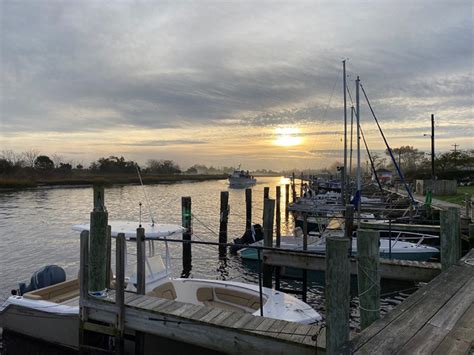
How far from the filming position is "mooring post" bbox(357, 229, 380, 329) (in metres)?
5.85

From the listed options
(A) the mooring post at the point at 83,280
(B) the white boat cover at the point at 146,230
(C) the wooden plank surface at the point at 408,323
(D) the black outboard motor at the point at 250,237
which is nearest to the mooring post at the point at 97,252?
(A) the mooring post at the point at 83,280

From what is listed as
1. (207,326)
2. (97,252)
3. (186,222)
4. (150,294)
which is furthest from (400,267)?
(186,222)

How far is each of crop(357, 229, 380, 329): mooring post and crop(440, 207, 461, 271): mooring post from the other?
3.72 meters

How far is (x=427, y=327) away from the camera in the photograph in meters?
5.31

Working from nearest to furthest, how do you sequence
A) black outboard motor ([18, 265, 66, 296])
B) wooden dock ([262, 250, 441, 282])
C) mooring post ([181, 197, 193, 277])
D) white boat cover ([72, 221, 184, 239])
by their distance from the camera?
white boat cover ([72, 221, 184, 239]) < wooden dock ([262, 250, 441, 282]) < black outboard motor ([18, 265, 66, 296]) < mooring post ([181, 197, 193, 277])

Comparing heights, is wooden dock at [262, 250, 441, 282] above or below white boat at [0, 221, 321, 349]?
above

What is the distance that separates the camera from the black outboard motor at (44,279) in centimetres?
998

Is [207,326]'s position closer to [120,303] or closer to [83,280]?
[120,303]

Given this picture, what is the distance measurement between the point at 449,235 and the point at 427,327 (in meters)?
4.10

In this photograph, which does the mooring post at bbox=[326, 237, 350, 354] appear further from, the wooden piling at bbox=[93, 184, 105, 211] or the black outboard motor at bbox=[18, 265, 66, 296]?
the black outboard motor at bbox=[18, 265, 66, 296]

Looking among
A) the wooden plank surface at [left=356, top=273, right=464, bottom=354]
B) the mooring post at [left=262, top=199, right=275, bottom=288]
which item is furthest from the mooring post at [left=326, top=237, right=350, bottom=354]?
the mooring post at [left=262, top=199, right=275, bottom=288]

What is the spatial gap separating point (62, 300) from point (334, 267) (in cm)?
735

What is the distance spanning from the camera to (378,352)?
4598 millimetres

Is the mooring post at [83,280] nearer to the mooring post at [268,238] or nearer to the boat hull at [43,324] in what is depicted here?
the boat hull at [43,324]
